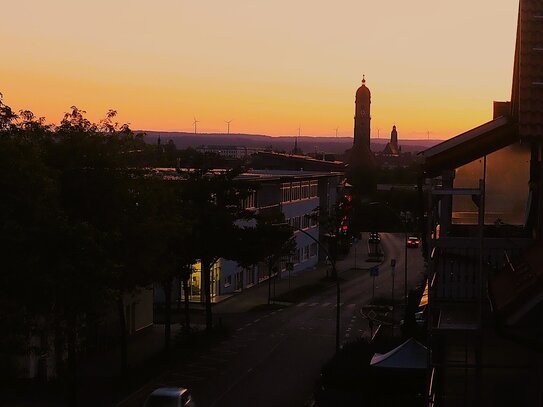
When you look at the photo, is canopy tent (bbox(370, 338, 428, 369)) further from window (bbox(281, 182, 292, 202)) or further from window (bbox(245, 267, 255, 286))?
window (bbox(281, 182, 292, 202))

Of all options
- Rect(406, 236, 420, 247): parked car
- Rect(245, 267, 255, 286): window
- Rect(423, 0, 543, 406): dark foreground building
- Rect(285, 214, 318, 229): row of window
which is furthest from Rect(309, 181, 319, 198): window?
Rect(423, 0, 543, 406): dark foreground building

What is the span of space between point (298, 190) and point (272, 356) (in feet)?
A: 145

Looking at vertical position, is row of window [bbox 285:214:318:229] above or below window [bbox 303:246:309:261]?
above

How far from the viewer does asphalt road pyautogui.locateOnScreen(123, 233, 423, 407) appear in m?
29.6

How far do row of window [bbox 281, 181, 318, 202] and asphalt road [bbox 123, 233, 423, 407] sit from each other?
45.6 ft

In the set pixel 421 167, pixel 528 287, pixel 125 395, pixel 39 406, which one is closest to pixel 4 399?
pixel 39 406

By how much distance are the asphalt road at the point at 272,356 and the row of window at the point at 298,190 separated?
547 inches

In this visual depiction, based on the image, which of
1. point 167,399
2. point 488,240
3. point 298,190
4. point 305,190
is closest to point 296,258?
point 298,190

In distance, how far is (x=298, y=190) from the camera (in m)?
81.2

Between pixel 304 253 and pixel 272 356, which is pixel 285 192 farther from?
pixel 272 356

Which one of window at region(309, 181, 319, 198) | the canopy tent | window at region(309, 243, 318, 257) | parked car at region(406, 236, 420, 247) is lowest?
parked car at region(406, 236, 420, 247)

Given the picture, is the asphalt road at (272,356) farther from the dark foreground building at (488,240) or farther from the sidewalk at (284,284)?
the dark foreground building at (488,240)

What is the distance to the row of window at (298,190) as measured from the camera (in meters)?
75.8

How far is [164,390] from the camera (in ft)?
78.9
